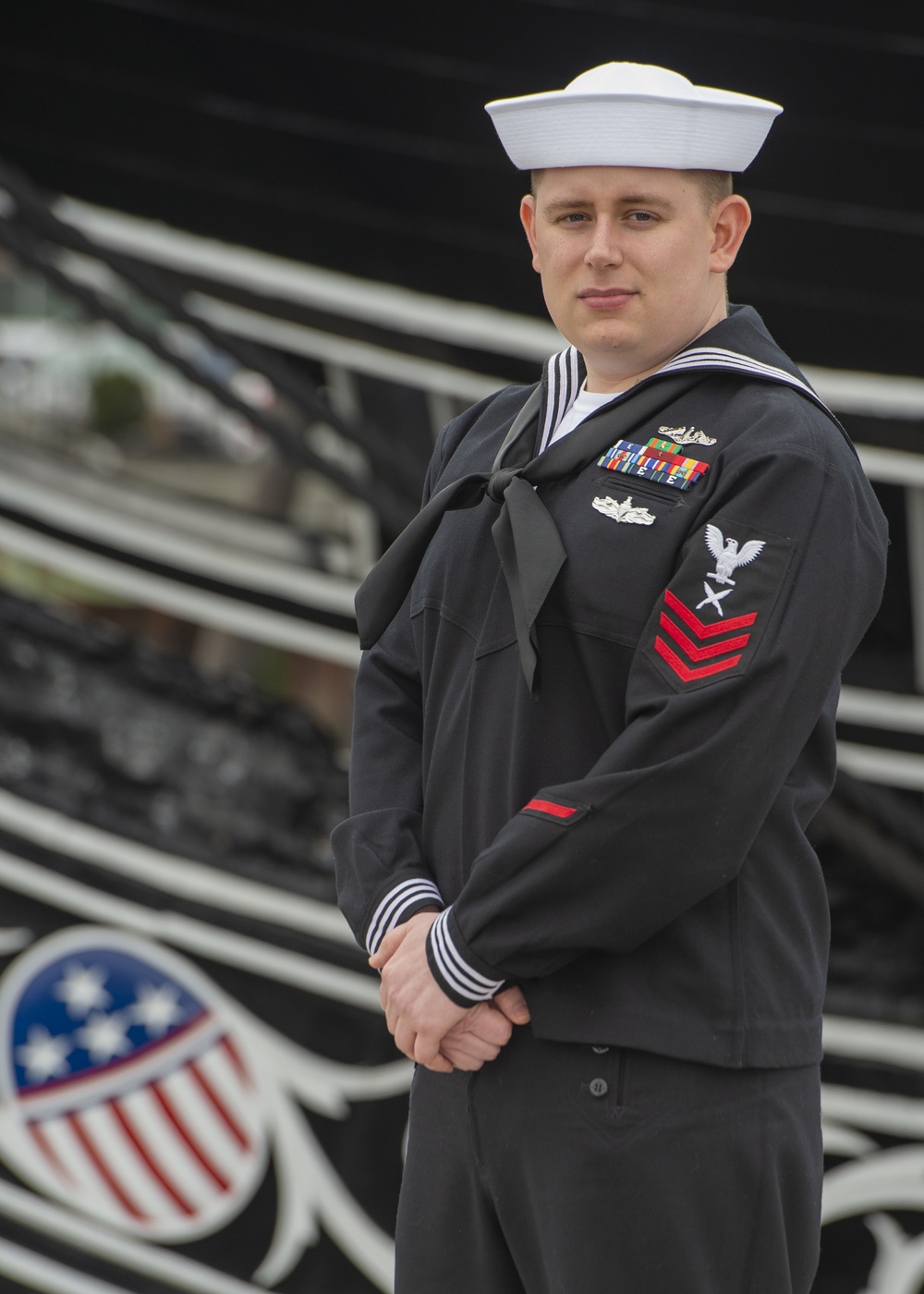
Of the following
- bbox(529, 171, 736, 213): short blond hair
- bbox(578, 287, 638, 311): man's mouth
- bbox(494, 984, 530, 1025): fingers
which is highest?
bbox(529, 171, 736, 213): short blond hair

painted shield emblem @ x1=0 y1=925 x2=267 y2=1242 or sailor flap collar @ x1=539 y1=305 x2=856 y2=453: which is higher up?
sailor flap collar @ x1=539 y1=305 x2=856 y2=453

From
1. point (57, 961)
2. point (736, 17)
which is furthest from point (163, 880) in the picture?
point (736, 17)

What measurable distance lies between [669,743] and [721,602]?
0.37 ft

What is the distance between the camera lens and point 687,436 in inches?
52.4

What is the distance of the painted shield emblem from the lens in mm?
2701

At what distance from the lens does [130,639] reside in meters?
3.18

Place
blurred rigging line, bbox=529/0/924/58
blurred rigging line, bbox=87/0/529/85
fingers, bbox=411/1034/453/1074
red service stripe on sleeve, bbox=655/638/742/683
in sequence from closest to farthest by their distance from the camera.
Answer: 1. red service stripe on sleeve, bbox=655/638/742/683
2. fingers, bbox=411/1034/453/1074
3. blurred rigging line, bbox=529/0/924/58
4. blurred rigging line, bbox=87/0/529/85

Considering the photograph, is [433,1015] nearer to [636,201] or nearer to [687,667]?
[687,667]

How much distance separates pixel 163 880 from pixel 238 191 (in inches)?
46.7

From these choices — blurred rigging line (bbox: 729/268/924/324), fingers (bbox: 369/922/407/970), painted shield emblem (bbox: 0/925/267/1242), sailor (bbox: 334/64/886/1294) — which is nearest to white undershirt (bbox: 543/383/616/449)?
sailor (bbox: 334/64/886/1294)

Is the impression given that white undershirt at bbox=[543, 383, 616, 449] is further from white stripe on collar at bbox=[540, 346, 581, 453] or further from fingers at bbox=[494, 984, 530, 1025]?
fingers at bbox=[494, 984, 530, 1025]

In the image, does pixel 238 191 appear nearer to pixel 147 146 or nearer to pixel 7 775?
pixel 147 146

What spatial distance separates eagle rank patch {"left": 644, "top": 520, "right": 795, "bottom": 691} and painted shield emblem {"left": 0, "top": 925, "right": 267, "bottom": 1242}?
5.47ft

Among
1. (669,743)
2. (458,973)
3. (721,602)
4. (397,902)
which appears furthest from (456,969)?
(721,602)
